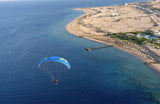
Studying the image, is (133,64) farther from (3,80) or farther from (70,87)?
(3,80)

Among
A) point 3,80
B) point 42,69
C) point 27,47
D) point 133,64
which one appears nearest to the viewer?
point 3,80

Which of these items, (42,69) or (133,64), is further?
(133,64)

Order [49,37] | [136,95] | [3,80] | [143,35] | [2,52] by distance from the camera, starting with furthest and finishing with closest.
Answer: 1. [49,37]
2. [143,35]
3. [2,52]
4. [3,80]
5. [136,95]

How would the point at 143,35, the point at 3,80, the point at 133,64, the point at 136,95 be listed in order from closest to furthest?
the point at 136,95 < the point at 3,80 < the point at 133,64 < the point at 143,35

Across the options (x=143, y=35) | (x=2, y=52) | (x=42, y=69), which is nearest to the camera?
(x=42, y=69)

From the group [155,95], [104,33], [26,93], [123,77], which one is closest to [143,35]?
[104,33]

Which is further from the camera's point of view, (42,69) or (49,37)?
(49,37)

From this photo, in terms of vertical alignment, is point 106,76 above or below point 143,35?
below

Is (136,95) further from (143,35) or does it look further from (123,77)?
(143,35)

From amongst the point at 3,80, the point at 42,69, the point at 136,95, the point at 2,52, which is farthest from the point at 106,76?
the point at 2,52
